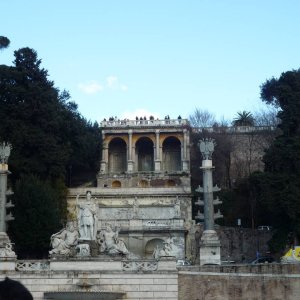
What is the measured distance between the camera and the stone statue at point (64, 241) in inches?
911

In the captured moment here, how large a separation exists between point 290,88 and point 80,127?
15.9 m

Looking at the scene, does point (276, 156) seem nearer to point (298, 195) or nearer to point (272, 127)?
point (298, 195)

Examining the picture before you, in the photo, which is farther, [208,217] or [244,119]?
[244,119]

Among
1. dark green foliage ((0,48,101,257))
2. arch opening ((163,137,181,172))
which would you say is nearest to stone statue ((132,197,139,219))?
dark green foliage ((0,48,101,257))

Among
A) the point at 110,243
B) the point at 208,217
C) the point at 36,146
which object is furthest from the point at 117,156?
the point at 110,243

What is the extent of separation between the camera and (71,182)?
45625 millimetres

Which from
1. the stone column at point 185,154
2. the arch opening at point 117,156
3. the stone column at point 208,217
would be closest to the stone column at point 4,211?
the stone column at point 208,217

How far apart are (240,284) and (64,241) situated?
722cm

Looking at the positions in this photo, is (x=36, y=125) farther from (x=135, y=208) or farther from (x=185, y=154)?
(x=185, y=154)

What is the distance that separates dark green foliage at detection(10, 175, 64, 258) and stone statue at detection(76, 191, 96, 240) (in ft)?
30.8

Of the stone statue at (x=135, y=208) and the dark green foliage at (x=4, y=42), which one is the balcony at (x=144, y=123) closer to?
the stone statue at (x=135, y=208)

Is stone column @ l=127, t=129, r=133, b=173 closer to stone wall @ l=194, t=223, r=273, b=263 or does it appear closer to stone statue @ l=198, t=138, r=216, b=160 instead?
stone wall @ l=194, t=223, r=273, b=263

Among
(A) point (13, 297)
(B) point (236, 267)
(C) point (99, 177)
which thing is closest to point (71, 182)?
(C) point (99, 177)

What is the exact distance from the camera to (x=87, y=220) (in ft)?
77.1
